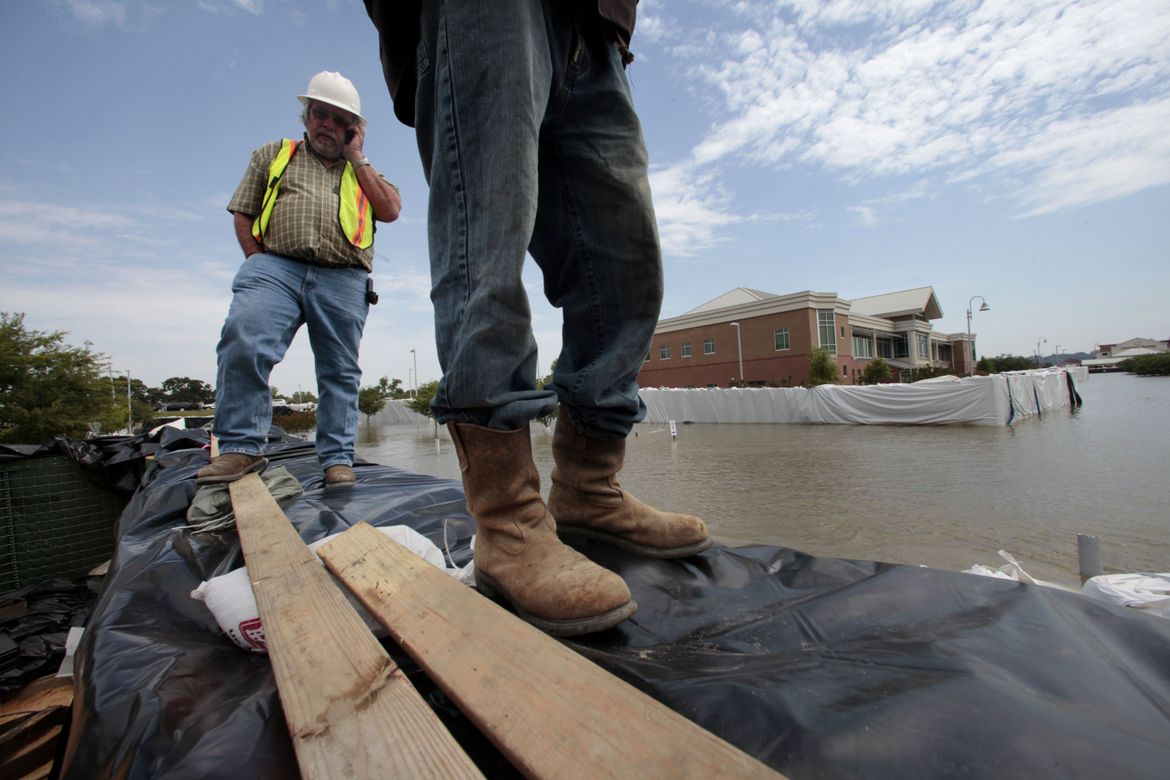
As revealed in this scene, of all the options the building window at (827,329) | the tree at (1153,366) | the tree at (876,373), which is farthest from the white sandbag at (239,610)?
the tree at (1153,366)

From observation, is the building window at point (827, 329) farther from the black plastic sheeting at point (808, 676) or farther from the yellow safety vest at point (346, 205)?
the black plastic sheeting at point (808, 676)

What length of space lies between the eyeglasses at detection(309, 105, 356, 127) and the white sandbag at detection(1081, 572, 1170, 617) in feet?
9.87

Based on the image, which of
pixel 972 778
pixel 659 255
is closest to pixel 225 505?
pixel 659 255

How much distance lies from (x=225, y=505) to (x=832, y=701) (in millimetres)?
1750

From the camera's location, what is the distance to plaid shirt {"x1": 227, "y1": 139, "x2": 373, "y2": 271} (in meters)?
2.14

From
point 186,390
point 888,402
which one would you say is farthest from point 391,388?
point 888,402

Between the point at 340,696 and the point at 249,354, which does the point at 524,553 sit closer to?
the point at 340,696

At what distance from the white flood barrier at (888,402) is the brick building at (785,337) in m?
8.48

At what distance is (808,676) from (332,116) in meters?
2.74

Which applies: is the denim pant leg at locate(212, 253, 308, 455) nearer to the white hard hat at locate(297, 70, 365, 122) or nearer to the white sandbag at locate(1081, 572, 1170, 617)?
the white hard hat at locate(297, 70, 365, 122)

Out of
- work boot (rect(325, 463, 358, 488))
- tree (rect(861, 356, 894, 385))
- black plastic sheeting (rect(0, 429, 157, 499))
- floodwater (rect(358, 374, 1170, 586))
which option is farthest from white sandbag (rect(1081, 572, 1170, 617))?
tree (rect(861, 356, 894, 385))

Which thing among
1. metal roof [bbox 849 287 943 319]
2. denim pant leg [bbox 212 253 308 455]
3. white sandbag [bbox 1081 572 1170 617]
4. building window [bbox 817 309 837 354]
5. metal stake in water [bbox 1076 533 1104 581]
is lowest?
metal stake in water [bbox 1076 533 1104 581]

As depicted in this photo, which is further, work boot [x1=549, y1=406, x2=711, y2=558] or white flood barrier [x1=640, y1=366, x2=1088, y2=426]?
white flood barrier [x1=640, y1=366, x2=1088, y2=426]

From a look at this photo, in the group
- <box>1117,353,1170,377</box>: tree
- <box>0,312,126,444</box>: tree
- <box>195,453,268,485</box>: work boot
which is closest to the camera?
<box>195,453,268,485</box>: work boot
